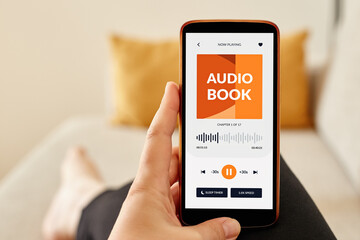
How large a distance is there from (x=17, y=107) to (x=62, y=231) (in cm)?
139

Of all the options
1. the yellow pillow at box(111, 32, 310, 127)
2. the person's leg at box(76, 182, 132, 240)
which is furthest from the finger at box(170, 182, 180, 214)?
the yellow pillow at box(111, 32, 310, 127)

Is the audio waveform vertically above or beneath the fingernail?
above

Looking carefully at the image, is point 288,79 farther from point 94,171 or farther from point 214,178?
point 214,178

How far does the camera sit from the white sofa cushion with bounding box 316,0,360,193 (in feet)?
2.81

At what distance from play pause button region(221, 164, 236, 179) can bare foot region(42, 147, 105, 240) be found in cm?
39

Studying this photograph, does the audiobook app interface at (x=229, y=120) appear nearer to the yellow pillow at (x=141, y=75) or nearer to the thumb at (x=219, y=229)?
the thumb at (x=219, y=229)

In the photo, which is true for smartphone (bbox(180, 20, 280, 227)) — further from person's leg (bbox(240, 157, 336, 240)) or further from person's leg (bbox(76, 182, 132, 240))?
person's leg (bbox(76, 182, 132, 240))

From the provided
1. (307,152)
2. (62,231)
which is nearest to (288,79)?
(307,152)

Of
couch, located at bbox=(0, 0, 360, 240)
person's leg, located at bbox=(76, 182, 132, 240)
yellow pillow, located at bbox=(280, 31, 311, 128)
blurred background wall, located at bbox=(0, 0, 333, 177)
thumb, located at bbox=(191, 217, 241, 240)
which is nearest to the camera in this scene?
thumb, located at bbox=(191, 217, 241, 240)

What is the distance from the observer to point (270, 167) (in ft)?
1.58

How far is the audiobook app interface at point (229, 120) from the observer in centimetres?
46

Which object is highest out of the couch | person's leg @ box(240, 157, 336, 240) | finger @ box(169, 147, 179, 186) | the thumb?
finger @ box(169, 147, 179, 186)

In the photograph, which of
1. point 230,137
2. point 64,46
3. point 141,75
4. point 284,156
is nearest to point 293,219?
point 230,137

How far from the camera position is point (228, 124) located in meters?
0.48
